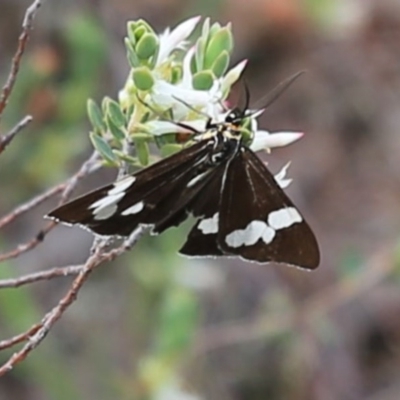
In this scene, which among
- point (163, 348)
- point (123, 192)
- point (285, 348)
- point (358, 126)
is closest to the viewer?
point (123, 192)

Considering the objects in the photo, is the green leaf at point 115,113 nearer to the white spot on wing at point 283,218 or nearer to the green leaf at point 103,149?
the green leaf at point 103,149

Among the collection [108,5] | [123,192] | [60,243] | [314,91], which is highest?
[314,91]

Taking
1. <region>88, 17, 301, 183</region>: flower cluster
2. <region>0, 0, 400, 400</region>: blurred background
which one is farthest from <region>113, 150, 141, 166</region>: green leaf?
<region>0, 0, 400, 400</region>: blurred background

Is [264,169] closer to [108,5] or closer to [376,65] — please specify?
[108,5]

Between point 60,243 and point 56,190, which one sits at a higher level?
point 60,243

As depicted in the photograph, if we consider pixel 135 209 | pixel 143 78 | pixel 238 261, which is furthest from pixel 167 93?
pixel 238 261

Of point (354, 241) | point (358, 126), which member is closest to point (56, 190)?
point (354, 241)

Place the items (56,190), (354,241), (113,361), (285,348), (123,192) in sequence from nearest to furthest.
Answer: (123,192), (56,190), (113,361), (285,348), (354,241)
